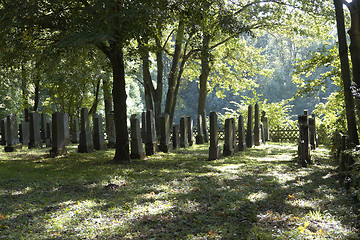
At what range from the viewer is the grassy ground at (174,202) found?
5.16 meters

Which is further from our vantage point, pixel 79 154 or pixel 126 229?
pixel 79 154

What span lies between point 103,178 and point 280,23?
15481mm

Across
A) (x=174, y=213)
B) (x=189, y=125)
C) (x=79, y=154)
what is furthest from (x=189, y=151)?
(x=174, y=213)

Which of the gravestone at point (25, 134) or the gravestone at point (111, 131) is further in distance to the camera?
the gravestone at point (25, 134)

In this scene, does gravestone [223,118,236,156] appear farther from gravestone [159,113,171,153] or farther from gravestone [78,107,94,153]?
gravestone [78,107,94,153]

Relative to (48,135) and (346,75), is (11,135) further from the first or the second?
(346,75)

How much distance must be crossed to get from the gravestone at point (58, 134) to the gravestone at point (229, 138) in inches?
222

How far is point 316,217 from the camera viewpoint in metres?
5.58

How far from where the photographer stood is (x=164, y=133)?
14.2 metres

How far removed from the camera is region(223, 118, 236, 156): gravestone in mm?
12938

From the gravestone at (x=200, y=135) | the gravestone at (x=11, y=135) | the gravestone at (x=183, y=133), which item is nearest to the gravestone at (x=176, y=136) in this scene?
the gravestone at (x=183, y=133)

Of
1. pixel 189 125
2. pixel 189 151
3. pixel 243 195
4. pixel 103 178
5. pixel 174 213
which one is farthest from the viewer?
pixel 189 125

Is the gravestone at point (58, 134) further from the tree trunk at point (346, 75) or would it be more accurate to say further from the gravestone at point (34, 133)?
the tree trunk at point (346, 75)

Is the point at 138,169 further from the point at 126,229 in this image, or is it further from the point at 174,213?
the point at 126,229
